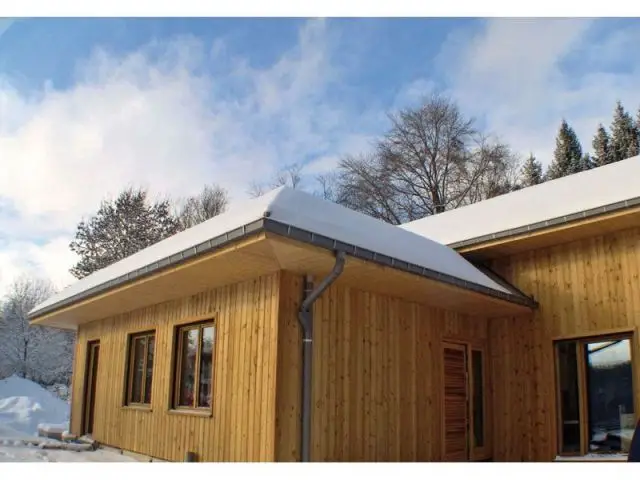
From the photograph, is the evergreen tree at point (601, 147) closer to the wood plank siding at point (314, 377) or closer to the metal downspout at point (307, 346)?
the wood plank siding at point (314, 377)

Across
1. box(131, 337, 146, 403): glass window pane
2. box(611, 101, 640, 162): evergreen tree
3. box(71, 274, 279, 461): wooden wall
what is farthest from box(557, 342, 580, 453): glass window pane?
box(611, 101, 640, 162): evergreen tree

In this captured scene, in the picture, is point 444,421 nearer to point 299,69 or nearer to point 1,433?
point 1,433

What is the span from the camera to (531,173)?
24734 millimetres

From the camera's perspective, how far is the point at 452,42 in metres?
16.7

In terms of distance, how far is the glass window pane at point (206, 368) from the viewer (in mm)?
6812

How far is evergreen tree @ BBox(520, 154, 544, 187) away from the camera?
79.6ft

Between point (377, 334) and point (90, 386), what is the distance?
20.1 ft

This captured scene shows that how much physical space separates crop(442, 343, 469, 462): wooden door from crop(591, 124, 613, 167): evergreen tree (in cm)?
2261

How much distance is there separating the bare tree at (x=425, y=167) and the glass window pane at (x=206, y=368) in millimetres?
16119

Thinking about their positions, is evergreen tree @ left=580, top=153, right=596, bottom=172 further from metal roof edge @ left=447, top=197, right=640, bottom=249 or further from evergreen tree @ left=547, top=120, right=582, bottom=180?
metal roof edge @ left=447, top=197, right=640, bottom=249

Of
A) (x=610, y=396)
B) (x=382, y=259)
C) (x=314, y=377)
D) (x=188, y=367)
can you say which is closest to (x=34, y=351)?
Answer: (x=188, y=367)

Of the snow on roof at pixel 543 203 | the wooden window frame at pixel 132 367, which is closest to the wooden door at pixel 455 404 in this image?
the snow on roof at pixel 543 203
